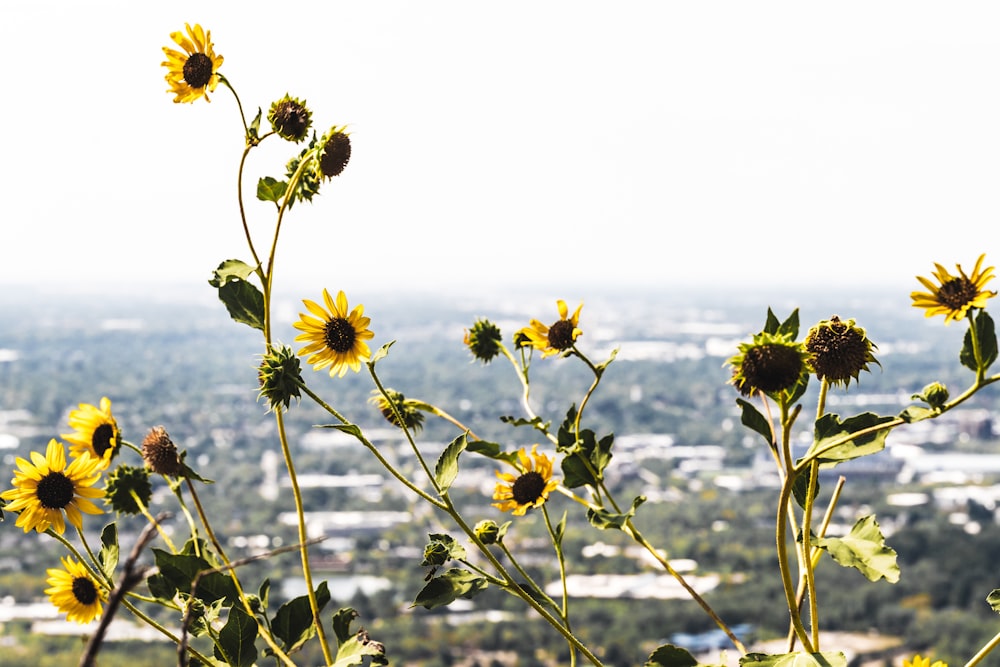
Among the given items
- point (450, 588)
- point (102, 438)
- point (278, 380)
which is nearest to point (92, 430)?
point (102, 438)

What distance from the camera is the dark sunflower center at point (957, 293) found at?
0.51 meters

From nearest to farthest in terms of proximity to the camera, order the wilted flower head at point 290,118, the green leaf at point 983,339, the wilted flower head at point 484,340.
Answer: the green leaf at point 983,339 → the wilted flower head at point 290,118 → the wilted flower head at point 484,340

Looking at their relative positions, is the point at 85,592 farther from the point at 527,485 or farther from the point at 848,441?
the point at 848,441

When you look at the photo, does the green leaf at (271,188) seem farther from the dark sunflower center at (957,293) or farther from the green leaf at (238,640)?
the dark sunflower center at (957,293)

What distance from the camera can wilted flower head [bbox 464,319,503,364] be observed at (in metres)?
0.96

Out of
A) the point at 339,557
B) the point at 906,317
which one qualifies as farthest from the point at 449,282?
the point at 339,557

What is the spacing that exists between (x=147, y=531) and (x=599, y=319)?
60.3m

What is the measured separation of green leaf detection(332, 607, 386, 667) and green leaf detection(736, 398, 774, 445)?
28 centimetres

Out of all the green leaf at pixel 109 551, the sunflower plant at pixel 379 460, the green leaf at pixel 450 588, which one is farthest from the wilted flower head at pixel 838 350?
the green leaf at pixel 109 551

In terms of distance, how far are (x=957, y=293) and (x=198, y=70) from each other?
59cm

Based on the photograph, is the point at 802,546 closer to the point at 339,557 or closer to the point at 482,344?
the point at 482,344

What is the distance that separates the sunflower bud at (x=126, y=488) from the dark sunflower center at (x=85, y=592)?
0.07m

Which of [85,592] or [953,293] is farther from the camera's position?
[85,592]

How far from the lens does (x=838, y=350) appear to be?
1.87 feet
